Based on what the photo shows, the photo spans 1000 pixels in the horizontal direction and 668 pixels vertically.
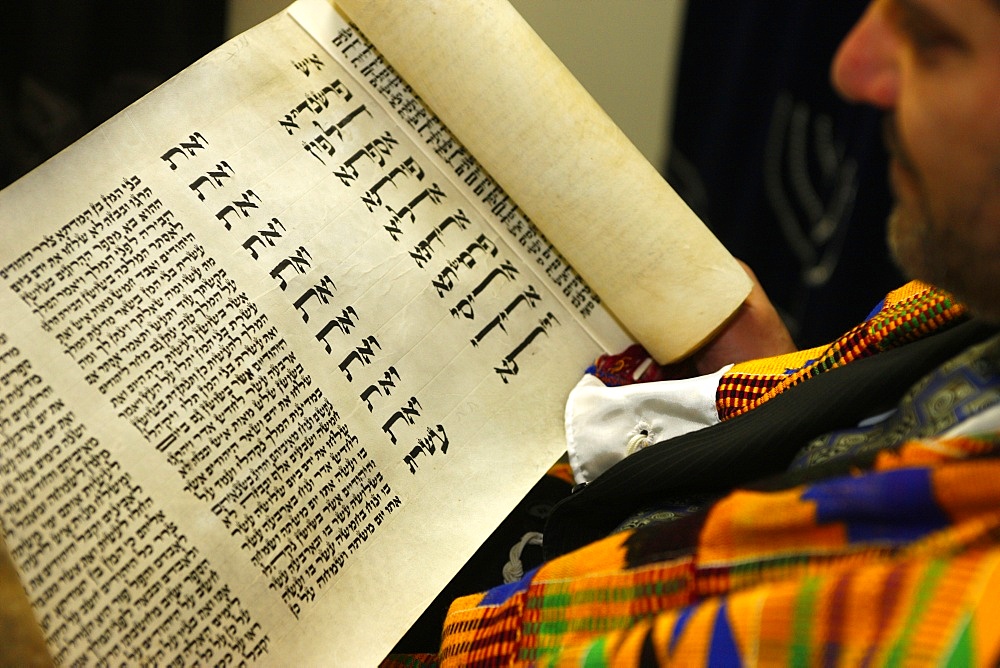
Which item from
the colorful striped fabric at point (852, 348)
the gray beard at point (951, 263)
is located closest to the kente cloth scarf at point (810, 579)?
the gray beard at point (951, 263)

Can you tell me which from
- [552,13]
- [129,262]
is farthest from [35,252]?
[552,13]

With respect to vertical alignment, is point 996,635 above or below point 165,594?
below

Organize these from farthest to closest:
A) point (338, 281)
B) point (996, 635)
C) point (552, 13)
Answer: point (552, 13) < point (338, 281) < point (996, 635)

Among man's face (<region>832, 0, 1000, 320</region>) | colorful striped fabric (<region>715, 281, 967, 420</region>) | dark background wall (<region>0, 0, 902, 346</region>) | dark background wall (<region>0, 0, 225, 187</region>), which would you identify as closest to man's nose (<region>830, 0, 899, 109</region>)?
man's face (<region>832, 0, 1000, 320</region>)

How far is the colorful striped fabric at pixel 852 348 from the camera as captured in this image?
0.54 metres

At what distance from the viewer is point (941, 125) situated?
402 millimetres

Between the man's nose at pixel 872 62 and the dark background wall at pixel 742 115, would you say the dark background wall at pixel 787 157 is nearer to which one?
the dark background wall at pixel 742 115

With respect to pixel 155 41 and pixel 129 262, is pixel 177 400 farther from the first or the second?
pixel 155 41

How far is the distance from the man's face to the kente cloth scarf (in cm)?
9

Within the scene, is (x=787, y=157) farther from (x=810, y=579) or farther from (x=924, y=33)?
(x=810, y=579)

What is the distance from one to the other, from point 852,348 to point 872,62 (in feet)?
0.71

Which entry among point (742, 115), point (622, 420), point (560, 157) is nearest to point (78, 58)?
point (560, 157)

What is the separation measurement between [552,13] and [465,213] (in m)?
0.74

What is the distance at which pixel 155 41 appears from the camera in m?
1.06
